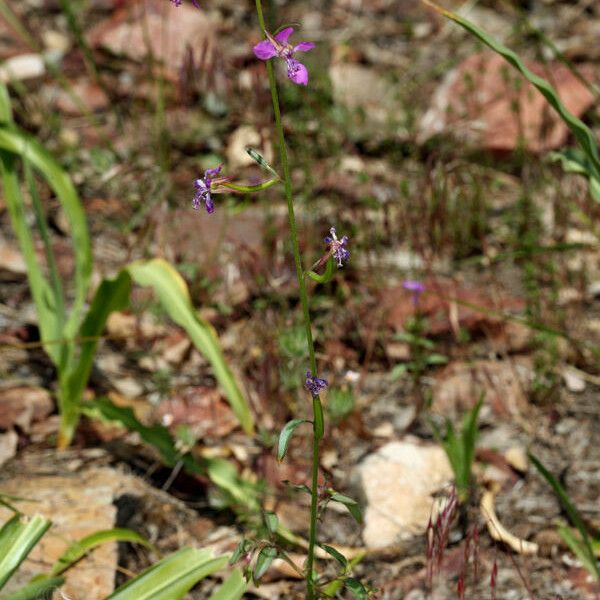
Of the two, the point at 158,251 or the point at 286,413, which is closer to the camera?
the point at 286,413

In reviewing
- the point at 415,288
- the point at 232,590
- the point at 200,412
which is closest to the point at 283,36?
the point at 232,590

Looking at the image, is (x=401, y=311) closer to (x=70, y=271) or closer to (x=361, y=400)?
(x=361, y=400)

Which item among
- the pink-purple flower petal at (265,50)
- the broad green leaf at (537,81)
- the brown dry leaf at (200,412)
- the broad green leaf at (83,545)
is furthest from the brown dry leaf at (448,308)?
the pink-purple flower petal at (265,50)

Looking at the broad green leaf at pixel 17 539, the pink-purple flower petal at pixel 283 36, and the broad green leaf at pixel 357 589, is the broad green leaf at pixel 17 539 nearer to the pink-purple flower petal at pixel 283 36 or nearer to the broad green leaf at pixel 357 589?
the broad green leaf at pixel 357 589

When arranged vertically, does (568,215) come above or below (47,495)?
above

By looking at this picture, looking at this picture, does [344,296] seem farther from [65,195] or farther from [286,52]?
[286,52]

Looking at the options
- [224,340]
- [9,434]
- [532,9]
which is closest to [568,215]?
[224,340]
